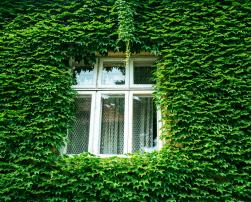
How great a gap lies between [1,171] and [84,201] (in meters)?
1.41

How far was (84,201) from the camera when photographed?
458cm

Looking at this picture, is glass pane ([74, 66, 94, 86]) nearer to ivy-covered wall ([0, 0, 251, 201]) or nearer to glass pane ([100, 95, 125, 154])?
ivy-covered wall ([0, 0, 251, 201])

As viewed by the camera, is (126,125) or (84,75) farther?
(84,75)

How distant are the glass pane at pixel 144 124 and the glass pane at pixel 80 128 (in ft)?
2.77

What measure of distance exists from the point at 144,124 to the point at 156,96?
0.59 m

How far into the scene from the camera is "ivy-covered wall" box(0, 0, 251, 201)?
459cm

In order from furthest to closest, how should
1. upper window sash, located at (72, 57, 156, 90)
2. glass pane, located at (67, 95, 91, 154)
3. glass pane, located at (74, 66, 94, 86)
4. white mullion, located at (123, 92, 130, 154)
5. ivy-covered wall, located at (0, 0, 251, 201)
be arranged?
glass pane, located at (74, 66, 94, 86)
upper window sash, located at (72, 57, 156, 90)
glass pane, located at (67, 95, 91, 154)
white mullion, located at (123, 92, 130, 154)
ivy-covered wall, located at (0, 0, 251, 201)

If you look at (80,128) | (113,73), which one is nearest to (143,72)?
(113,73)

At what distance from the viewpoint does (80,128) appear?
18.0 feet

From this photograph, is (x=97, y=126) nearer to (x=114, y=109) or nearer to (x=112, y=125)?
(x=112, y=125)

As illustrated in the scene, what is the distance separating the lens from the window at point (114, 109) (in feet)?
17.5

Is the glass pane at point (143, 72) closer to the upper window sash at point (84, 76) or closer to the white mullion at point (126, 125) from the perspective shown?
the white mullion at point (126, 125)

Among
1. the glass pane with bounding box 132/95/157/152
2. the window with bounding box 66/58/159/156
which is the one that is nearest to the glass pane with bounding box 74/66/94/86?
the window with bounding box 66/58/159/156

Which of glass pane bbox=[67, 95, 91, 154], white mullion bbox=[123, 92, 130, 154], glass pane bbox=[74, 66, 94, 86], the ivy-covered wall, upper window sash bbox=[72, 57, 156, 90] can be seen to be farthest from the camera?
glass pane bbox=[74, 66, 94, 86]
